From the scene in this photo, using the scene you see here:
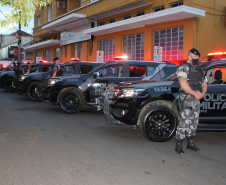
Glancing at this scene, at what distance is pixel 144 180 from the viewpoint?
A: 341 centimetres

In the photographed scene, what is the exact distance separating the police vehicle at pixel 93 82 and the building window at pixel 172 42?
7643 mm

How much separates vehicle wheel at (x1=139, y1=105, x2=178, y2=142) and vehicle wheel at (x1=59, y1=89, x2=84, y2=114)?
368 cm

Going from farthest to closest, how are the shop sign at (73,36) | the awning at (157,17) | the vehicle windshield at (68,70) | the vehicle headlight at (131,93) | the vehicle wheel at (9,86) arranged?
the shop sign at (73,36), the vehicle wheel at (9,86), the awning at (157,17), the vehicle windshield at (68,70), the vehicle headlight at (131,93)

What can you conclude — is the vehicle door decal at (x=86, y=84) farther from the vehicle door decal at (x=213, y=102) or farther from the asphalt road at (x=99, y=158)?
the vehicle door decal at (x=213, y=102)

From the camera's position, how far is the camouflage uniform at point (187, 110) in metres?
4.42

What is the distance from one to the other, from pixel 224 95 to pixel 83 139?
2970mm

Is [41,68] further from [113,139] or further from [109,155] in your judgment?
[109,155]

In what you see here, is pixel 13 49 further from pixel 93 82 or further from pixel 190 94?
pixel 190 94

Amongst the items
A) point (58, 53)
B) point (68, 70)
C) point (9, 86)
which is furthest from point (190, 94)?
point (58, 53)

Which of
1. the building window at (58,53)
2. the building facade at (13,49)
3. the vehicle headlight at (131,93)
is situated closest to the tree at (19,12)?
the vehicle headlight at (131,93)

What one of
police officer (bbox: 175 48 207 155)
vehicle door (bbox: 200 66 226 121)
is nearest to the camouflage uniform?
police officer (bbox: 175 48 207 155)

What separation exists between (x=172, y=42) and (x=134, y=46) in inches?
140

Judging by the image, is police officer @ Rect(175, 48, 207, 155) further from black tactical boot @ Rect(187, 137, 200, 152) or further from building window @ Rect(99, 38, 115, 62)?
building window @ Rect(99, 38, 115, 62)

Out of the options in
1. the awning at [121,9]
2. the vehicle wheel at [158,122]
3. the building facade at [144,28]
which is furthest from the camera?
the awning at [121,9]
